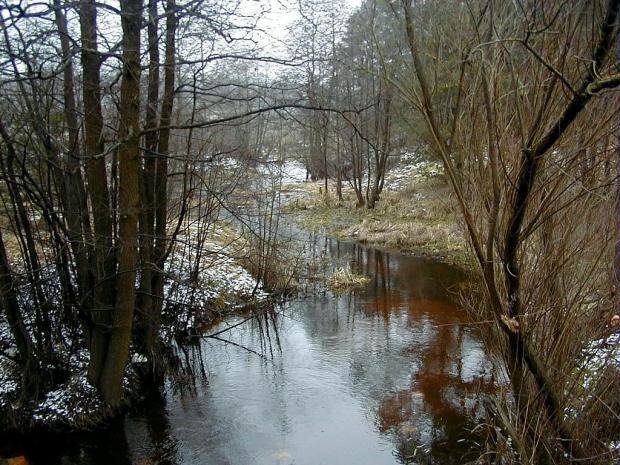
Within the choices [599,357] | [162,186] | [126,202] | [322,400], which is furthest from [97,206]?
[599,357]

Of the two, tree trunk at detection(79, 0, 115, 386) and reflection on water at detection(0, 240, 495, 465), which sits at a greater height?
tree trunk at detection(79, 0, 115, 386)

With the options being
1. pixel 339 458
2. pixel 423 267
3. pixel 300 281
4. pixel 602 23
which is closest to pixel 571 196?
pixel 602 23

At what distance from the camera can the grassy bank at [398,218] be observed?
15793mm

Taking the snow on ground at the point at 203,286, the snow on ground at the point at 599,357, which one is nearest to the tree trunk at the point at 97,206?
the snow on ground at the point at 203,286

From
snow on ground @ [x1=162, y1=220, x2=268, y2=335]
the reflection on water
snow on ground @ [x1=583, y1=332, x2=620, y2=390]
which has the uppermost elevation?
snow on ground @ [x1=583, y1=332, x2=620, y2=390]

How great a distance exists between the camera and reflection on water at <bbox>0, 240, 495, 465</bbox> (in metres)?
5.81

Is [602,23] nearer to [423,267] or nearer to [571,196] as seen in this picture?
[571,196]

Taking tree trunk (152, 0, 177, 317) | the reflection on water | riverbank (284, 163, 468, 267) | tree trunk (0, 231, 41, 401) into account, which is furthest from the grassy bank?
tree trunk (0, 231, 41, 401)

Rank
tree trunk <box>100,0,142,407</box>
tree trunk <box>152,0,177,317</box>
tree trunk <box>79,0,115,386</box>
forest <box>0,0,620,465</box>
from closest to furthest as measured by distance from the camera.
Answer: forest <box>0,0,620,465</box> < tree trunk <box>100,0,142,407</box> < tree trunk <box>79,0,115,386</box> < tree trunk <box>152,0,177,317</box>

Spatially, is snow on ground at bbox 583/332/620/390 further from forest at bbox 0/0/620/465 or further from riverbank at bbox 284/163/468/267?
riverbank at bbox 284/163/468/267

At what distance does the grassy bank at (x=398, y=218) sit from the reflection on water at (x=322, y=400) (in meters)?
5.02

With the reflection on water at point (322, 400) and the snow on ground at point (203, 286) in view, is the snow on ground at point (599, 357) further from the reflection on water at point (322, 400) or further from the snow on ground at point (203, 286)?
the snow on ground at point (203, 286)

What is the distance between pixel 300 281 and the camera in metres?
12.9

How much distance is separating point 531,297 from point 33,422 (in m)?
5.96
